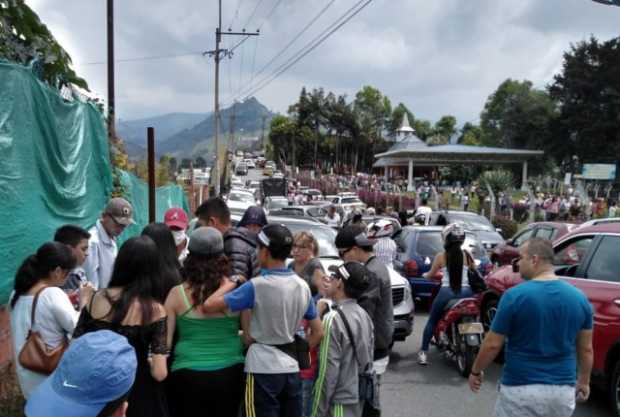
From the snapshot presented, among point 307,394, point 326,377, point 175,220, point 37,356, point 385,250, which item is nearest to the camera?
point 37,356

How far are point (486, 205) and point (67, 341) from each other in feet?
114

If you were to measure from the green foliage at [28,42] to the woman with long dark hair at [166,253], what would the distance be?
9.34 ft

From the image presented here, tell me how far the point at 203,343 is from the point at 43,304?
3.23ft

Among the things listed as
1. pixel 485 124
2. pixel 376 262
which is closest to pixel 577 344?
pixel 376 262

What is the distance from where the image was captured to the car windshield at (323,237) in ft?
33.1

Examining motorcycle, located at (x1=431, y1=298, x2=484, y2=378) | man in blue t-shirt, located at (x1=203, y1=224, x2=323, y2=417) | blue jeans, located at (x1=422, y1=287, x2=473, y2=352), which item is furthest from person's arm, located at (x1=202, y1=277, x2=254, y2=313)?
blue jeans, located at (x1=422, y1=287, x2=473, y2=352)

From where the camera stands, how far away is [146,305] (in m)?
3.54

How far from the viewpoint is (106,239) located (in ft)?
18.5

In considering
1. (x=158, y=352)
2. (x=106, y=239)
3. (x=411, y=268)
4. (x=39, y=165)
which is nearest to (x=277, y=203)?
(x=411, y=268)

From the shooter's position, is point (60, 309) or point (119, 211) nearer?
point (60, 309)

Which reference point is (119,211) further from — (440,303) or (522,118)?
(522,118)

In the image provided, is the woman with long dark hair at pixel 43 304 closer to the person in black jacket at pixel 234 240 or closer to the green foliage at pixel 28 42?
the person in black jacket at pixel 234 240

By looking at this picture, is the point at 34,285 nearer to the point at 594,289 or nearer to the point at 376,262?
the point at 376,262

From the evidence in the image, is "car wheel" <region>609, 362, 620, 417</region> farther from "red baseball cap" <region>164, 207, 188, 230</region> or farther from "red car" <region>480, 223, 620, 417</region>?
"red baseball cap" <region>164, 207, 188, 230</region>
